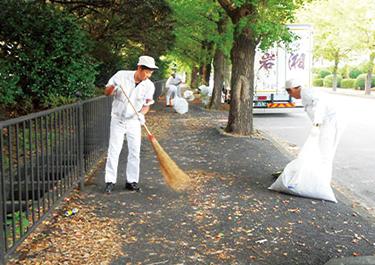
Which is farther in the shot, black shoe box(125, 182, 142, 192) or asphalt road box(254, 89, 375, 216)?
asphalt road box(254, 89, 375, 216)

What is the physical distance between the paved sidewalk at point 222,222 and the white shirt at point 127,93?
120 cm

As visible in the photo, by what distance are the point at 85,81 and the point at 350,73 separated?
4602cm

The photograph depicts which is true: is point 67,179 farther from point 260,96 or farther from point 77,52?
point 260,96

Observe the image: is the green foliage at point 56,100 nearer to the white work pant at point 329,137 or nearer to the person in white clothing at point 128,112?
the person in white clothing at point 128,112

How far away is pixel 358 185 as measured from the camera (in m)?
6.99

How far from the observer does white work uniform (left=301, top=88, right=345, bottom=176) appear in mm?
5797

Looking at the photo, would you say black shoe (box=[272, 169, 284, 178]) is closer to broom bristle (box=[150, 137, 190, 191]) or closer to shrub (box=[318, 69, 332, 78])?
broom bristle (box=[150, 137, 190, 191])

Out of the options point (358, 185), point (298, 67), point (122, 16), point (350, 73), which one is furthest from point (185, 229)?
point (350, 73)

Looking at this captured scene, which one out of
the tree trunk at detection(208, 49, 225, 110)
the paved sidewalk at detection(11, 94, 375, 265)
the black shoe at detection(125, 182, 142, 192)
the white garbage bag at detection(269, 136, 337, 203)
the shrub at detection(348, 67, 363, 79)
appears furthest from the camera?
the shrub at detection(348, 67, 363, 79)

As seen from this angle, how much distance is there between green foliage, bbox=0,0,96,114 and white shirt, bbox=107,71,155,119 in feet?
15.3

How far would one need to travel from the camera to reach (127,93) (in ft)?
18.8

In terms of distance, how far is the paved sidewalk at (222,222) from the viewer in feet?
13.0

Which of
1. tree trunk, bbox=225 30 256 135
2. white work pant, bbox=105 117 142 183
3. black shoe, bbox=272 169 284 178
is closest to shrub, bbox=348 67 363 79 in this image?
tree trunk, bbox=225 30 256 135

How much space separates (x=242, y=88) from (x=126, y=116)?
254 inches
